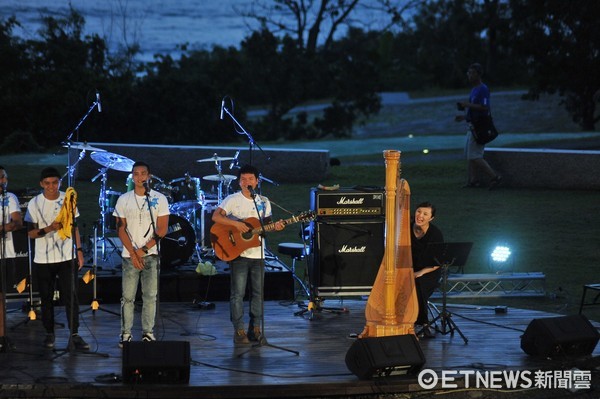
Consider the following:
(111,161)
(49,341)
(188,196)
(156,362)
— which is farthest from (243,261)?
(188,196)

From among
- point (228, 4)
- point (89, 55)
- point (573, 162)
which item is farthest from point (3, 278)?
point (228, 4)

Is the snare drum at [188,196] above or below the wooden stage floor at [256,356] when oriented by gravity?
above

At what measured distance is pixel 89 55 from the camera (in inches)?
1527

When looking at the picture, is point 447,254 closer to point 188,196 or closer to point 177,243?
point 177,243

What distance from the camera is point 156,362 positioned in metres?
10.9

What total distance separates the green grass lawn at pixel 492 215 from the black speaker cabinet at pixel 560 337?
258cm

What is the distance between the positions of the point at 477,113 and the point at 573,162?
9.08 feet

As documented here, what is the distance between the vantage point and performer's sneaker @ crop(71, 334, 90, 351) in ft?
40.2

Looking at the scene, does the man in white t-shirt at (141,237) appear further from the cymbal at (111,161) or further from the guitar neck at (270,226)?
the cymbal at (111,161)

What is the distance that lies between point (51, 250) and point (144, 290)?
1017 mm

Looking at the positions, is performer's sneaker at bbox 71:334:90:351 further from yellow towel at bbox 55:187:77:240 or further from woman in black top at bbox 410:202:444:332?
woman in black top at bbox 410:202:444:332

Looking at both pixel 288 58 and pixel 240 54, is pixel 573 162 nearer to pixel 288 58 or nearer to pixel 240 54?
pixel 288 58

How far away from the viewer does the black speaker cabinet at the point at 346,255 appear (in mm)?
14312

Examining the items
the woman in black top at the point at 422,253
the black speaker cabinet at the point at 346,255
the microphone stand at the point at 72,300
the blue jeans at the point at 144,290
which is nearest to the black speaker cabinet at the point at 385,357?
the woman in black top at the point at 422,253
